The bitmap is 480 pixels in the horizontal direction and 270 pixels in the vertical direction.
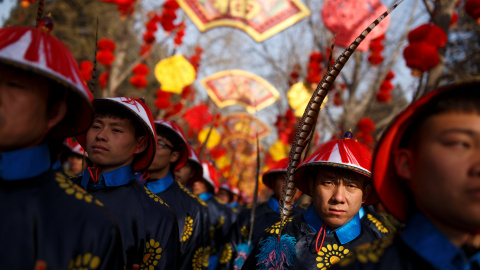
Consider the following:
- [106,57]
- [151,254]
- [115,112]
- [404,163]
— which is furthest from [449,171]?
[106,57]

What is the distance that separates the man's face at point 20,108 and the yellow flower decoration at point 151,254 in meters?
1.39

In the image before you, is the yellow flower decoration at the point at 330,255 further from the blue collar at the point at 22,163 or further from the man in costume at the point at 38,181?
the blue collar at the point at 22,163

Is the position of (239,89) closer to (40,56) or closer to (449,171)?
(40,56)

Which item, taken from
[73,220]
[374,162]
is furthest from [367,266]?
[73,220]

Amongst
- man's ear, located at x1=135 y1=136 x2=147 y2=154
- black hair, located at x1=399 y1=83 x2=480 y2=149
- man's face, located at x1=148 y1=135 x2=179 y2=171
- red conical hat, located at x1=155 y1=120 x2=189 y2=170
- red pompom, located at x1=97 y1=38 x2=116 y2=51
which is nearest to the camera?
black hair, located at x1=399 y1=83 x2=480 y2=149

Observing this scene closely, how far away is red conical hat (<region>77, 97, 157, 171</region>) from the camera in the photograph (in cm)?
307

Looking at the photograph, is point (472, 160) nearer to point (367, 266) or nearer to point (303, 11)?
point (367, 266)

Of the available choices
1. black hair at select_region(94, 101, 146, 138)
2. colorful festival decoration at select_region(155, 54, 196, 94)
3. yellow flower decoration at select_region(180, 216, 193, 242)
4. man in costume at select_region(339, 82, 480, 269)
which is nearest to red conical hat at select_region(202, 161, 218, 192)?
colorful festival decoration at select_region(155, 54, 196, 94)

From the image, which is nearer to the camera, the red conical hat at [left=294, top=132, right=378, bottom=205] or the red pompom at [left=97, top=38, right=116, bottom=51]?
the red conical hat at [left=294, top=132, right=378, bottom=205]

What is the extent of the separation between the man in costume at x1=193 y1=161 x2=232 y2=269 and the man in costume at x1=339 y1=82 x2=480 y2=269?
4.62 meters

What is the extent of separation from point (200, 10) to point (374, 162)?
25.8ft

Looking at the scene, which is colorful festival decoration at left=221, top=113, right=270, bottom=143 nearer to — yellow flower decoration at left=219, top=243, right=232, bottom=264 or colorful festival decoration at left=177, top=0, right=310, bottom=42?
colorful festival decoration at left=177, top=0, right=310, bottom=42

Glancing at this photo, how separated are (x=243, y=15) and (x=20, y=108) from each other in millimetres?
7843

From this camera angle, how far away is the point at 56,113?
1.87 m
